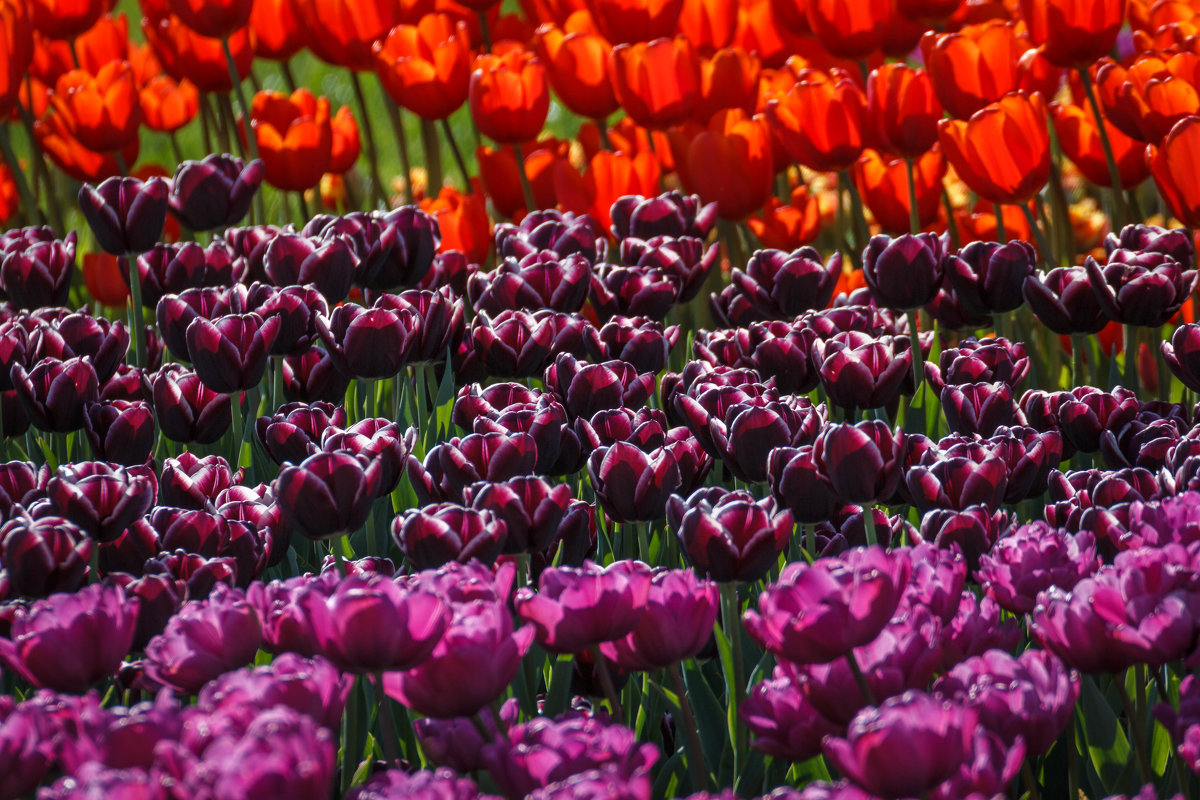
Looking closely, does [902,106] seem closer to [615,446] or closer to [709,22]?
[709,22]

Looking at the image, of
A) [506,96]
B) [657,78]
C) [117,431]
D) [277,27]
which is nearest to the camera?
[117,431]

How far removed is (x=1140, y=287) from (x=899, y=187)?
1041mm

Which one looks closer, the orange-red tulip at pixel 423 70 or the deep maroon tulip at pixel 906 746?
the deep maroon tulip at pixel 906 746

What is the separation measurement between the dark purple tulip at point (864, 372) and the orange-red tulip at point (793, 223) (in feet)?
4.03

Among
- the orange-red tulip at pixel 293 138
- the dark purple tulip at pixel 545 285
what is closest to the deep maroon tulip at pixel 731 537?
the dark purple tulip at pixel 545 285

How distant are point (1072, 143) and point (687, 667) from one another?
1.71 meters

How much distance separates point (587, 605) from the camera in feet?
3.24

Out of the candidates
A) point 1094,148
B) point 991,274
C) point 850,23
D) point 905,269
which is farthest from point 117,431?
point 1094,148

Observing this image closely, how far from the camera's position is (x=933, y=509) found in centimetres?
133

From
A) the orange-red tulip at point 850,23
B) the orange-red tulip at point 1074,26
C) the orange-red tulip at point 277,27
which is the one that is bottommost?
the orange-red tulip at point 1074,26

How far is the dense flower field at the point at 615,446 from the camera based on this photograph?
91 cm

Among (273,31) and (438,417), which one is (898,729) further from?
(273,31)

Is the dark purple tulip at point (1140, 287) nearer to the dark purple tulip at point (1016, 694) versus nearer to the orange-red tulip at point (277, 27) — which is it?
the dark purple tulip at point (1016, 694)

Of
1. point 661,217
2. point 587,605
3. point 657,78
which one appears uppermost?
point 657,78
